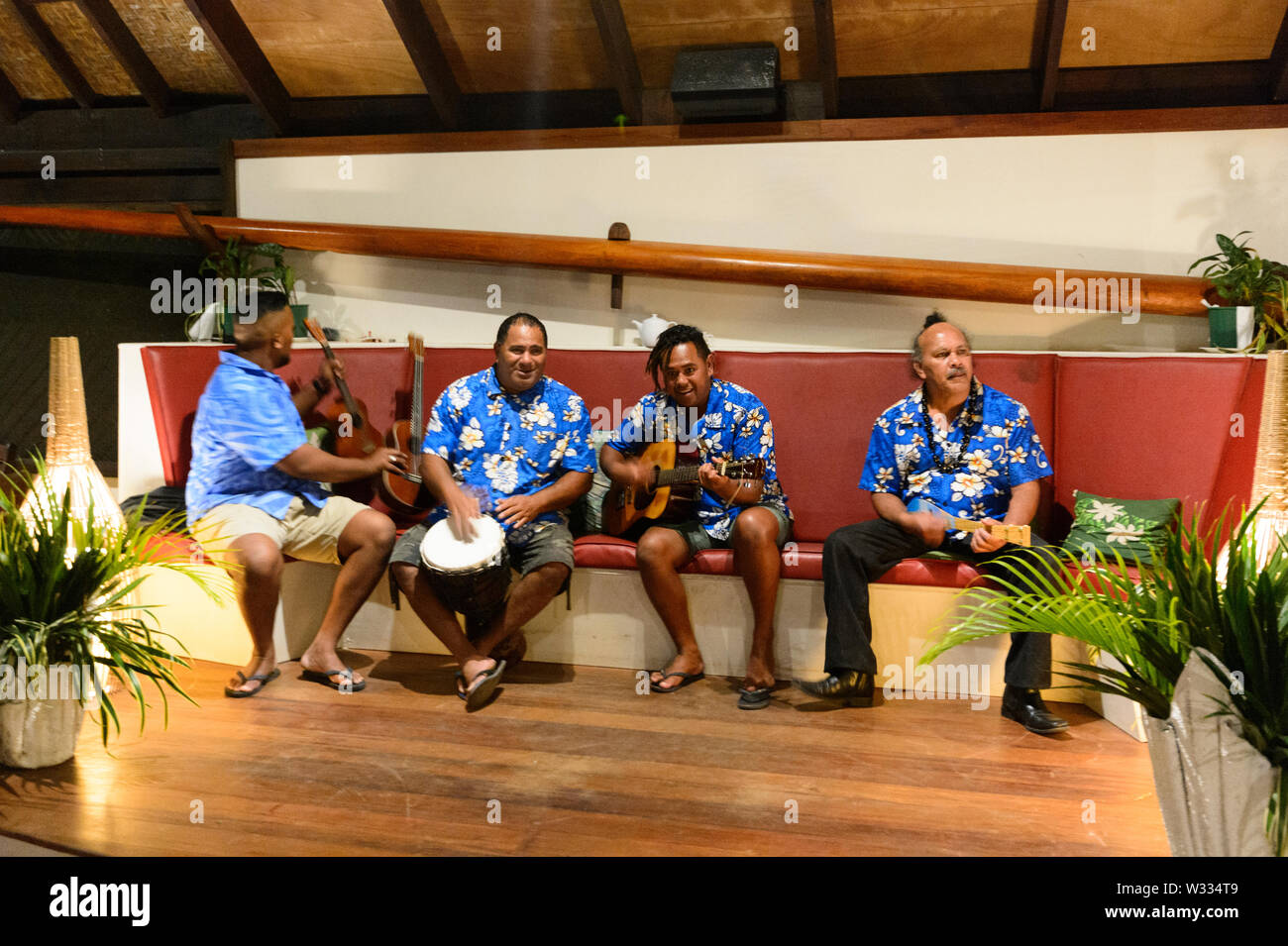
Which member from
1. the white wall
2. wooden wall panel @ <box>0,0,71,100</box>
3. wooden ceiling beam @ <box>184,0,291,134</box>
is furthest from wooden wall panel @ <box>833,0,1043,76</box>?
wooden wall panel @ <box>0,0,71,100</box>

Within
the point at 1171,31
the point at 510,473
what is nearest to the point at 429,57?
the point at 510,473

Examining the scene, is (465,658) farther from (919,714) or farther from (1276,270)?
(1276,270)

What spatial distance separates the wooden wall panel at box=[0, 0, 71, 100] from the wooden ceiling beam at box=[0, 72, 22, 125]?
25 millimetres

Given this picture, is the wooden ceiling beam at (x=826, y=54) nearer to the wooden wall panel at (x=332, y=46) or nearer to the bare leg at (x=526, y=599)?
the wooden wall panel at (x=332, y=46)

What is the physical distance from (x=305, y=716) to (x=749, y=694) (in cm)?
142

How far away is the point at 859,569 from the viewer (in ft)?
11.2

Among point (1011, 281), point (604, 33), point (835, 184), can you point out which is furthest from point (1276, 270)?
point (604, 33)

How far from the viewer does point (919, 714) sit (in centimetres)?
332

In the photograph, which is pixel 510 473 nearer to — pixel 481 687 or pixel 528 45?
pixel 481 687

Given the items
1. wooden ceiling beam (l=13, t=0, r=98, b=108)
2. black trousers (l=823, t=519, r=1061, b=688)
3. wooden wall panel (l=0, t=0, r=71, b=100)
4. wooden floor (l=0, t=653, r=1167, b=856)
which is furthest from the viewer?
wooden wall panel (l=0, t=0, r=71, b=100)

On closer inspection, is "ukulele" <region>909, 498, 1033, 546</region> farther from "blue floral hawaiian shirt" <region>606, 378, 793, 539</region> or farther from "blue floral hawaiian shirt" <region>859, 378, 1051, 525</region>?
"blue floral hawaiian shirt" <region>606, 378, 793, 539</region>

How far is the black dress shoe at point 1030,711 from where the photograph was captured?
122 inches

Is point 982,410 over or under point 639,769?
over

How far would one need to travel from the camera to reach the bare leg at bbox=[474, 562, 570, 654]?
354 centimetres
